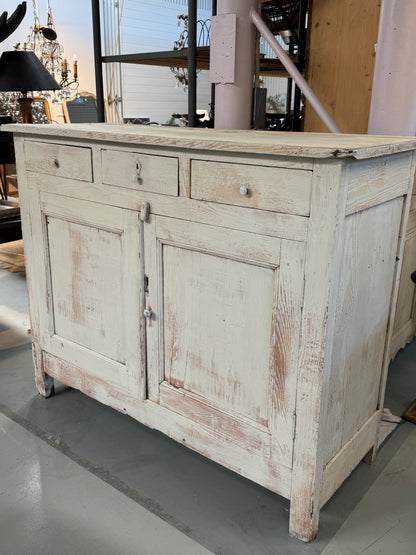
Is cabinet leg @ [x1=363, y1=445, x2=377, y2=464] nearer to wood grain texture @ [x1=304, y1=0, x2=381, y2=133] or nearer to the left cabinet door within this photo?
the left cabinet door

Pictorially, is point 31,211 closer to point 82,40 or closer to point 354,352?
point 354,352

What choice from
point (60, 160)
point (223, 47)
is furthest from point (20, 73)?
point (60, 160)

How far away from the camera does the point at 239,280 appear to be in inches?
52.1

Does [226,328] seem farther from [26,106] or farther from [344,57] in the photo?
[26,106]

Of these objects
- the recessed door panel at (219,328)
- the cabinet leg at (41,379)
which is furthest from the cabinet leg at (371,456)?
the cabinet leg at (41,379)

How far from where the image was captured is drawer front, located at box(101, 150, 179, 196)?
1384 millimetres

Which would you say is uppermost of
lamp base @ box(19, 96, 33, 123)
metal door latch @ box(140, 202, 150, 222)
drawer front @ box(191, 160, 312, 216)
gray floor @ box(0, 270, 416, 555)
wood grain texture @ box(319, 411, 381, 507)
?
lamp base @ box(19, 96, 33, 123)

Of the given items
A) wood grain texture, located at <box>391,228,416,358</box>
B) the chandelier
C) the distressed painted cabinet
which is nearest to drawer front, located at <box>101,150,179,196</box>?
the distressed painted cabinet

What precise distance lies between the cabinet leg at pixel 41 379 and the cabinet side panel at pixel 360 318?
3.94ft

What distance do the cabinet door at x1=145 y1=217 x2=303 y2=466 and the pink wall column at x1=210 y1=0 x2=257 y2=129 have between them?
3.53 feet

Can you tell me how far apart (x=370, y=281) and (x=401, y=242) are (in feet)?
0.66

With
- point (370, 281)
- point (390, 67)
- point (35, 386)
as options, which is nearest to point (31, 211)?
point (35, 386)

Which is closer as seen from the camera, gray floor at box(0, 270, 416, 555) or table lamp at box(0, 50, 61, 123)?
gray floor at box(0, 270, 416, 555)

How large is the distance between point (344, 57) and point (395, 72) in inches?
20.6
